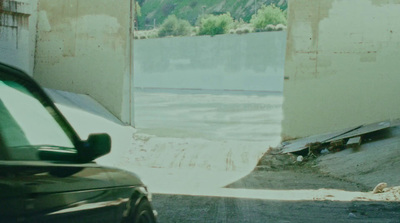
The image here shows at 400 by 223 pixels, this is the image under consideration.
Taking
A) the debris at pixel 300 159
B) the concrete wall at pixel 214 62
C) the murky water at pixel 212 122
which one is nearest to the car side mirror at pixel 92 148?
the debris at pixel 300 159

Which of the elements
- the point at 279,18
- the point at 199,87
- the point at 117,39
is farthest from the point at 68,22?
the point at 279,18

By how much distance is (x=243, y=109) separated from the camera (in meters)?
31.8

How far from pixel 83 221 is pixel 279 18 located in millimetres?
79714

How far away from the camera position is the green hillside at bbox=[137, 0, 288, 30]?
122 metres

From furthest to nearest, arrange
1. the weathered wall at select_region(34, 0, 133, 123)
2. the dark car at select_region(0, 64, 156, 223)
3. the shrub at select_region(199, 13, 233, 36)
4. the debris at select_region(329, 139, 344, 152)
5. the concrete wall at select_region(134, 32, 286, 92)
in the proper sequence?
1. the shrub at select_region(199, 13, 233, 36)
2. the concrete wall at select_region(134, 32, 286, 92)
3. the weathered wall at select_region(34, 0, 133, 123)
4. the debris at select_region(329, 139, 344, 152)
5. the dark car at select_region(0, 64, 156, 223)

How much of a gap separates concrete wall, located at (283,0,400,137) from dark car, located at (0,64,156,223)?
14.4 metres

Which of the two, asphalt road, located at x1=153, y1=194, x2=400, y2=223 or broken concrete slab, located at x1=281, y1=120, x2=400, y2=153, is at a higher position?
asphalt road, located at x1=153, y1=194, x2=400, y2=223

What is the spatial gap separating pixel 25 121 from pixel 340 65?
15.6 meters

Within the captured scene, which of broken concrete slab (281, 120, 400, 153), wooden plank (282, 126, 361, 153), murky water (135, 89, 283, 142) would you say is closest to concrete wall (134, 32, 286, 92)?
murky water (135, 89, 283, 142)

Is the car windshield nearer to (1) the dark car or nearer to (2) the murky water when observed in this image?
(1) the dark car

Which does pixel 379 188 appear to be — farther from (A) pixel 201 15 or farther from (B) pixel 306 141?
(A) pixel 201 15

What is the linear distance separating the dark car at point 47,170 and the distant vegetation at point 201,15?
255ft

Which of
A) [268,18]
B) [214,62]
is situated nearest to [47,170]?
[214,62]

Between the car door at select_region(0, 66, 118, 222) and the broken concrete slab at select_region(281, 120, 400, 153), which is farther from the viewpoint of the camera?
the broken concrete slab at select_region(281, 120, 400, 153)
